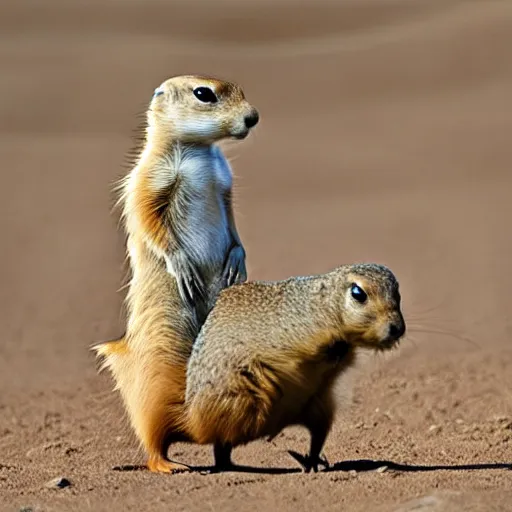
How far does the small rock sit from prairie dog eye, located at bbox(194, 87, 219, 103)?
2.51 metres

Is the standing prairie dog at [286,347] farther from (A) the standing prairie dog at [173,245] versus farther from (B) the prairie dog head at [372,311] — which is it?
(A) the standing prairie dog at [173,245]

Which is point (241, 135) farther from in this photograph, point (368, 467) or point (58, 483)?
point (58, 483)

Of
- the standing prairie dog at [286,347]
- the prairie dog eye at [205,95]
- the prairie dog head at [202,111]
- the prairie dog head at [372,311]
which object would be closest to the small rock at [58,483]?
the standing prairie dog at [286,347]

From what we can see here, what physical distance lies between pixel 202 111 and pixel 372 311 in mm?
2109

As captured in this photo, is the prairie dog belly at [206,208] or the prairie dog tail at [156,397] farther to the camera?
the prairie dog belly at [206,208]

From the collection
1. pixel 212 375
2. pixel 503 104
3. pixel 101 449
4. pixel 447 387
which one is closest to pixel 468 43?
pixel 503 104

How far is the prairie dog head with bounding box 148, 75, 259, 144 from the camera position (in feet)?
28.3

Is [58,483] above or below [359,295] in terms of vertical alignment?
below

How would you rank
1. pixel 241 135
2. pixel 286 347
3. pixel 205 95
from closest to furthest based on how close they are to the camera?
pixel 286 347
pixel 241 135
pixel 205 95

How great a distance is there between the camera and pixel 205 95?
8734 mm

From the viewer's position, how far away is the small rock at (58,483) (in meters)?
7.75

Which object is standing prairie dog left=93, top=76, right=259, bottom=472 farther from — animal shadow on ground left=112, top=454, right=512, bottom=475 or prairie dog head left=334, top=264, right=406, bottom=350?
prairie dog head left=334, top=264, right=406, bottom=350

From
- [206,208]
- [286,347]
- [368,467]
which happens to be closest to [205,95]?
[206,208]

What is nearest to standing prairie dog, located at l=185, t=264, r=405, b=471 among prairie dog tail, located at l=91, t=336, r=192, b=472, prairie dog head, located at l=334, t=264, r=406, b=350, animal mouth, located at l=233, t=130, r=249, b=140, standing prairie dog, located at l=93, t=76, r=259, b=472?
prairie dog head, located at l=334, t=264, r=406, b=350
